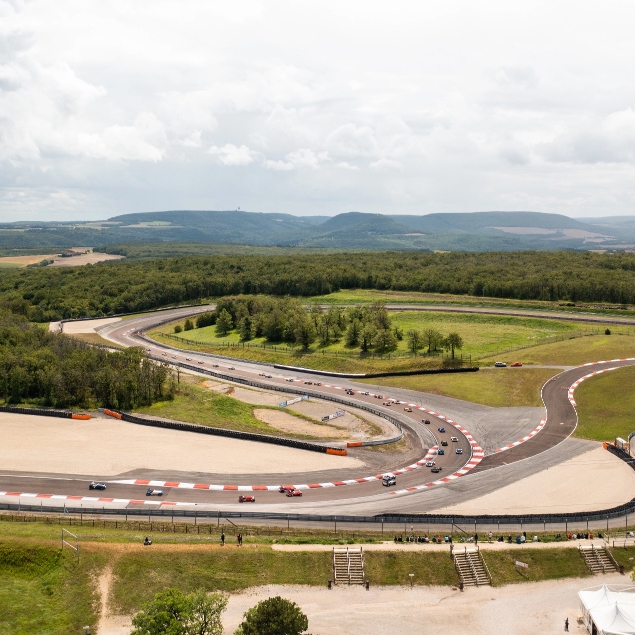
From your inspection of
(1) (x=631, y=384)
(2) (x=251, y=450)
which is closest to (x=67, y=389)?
(2) (x=251, y=450)

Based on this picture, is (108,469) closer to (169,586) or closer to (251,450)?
(251,450)

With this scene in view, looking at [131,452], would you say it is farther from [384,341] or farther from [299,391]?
[384,341]

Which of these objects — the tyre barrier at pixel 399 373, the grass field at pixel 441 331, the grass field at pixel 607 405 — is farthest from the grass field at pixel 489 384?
the grass field at pixel 441 331

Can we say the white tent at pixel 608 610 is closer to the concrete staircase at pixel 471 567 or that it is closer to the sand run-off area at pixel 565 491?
the concrete staircase at pixel 471 567

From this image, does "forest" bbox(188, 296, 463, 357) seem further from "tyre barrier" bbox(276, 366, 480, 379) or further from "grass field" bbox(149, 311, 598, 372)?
"tyre barrier" bbox(276, 366, 480, 379)

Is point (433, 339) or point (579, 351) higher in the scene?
point (433, 339)

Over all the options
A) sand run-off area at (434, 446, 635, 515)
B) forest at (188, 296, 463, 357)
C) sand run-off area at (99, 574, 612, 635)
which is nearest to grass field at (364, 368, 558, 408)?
forest at (188, 296, 463, 357)

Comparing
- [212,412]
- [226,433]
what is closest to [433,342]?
[212,412]
